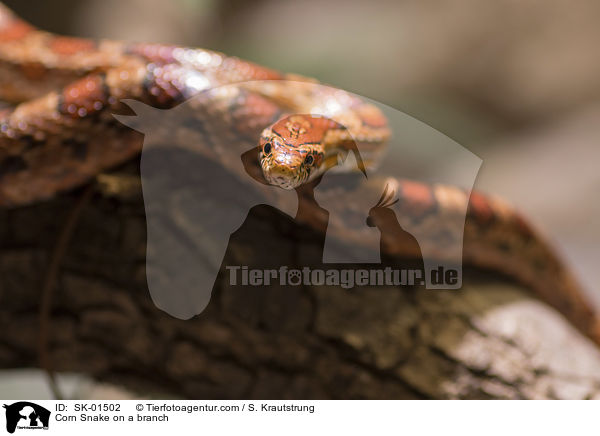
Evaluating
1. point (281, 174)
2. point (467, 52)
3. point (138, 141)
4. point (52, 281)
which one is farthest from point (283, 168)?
point (467, 52)

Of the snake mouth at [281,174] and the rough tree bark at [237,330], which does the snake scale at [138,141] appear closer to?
the snake mouth at [281,174]

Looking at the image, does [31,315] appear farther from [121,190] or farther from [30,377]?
[121,190]

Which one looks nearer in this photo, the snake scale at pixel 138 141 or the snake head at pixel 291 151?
the snake head at pixel 291 151

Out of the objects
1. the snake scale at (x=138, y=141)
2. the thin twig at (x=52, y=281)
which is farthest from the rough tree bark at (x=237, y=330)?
the snake scale at (x=138, y=141)

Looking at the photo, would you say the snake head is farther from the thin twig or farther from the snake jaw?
the thin twig
